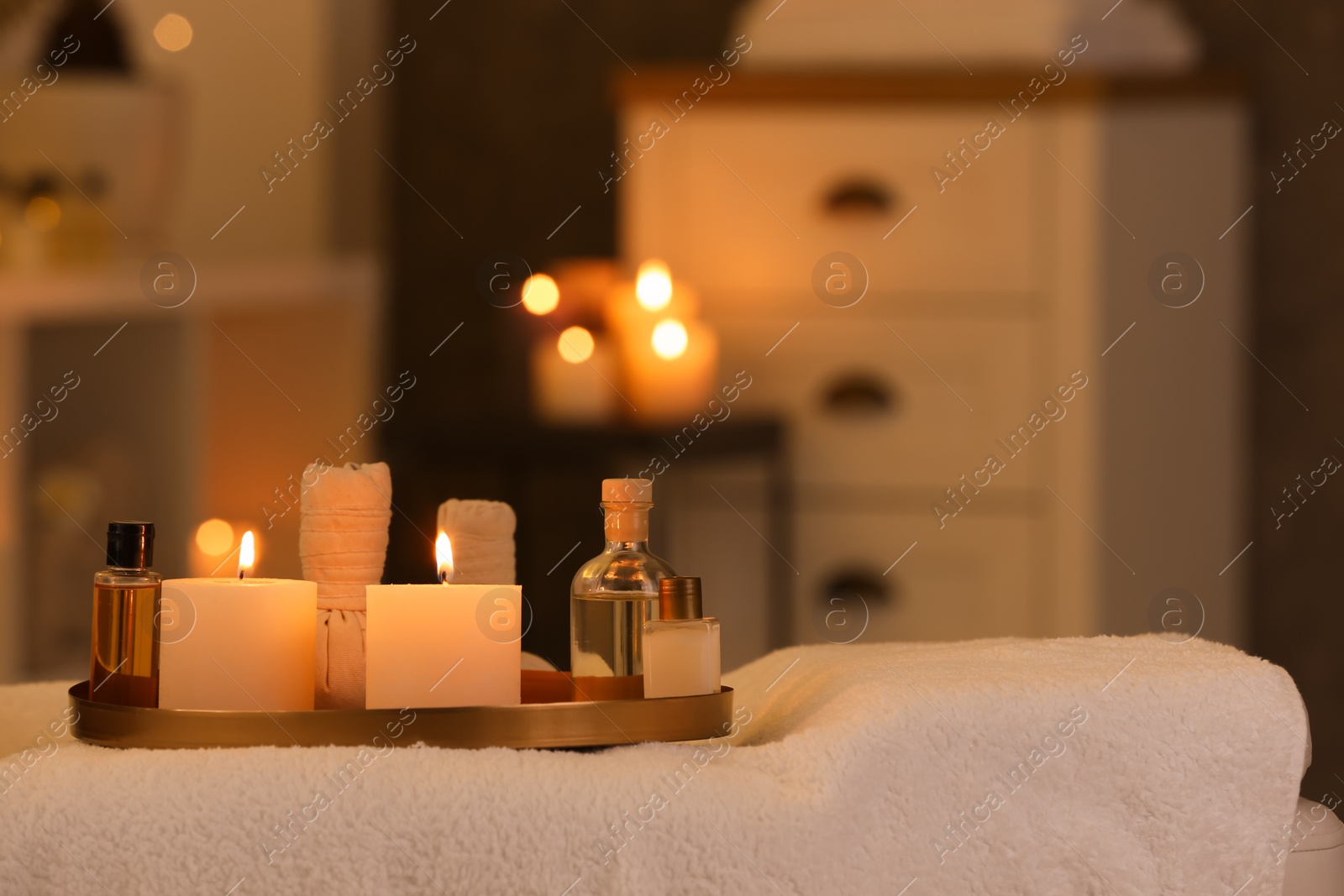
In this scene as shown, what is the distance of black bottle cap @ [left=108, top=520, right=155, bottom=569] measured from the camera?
518 mm

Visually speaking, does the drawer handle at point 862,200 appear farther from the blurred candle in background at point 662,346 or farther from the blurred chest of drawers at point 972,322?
the blurred candle in background at point 662,346

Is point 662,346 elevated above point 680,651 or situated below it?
above

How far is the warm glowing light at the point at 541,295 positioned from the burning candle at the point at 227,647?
1357mm

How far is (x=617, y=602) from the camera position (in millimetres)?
533

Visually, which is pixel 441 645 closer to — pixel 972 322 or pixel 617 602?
pixel 617 602

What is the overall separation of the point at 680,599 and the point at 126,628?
0.22 metres

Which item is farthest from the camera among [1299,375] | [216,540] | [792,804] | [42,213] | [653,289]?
[1299,375]

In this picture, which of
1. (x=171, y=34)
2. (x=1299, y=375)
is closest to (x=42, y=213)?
(x=171, y=34)

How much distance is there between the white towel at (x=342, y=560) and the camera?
53 cm

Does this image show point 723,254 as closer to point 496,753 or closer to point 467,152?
point 467,152

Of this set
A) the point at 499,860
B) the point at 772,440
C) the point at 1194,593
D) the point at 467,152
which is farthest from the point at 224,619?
the point at 467,152

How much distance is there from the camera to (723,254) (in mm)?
1809

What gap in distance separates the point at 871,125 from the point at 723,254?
27 centimetres

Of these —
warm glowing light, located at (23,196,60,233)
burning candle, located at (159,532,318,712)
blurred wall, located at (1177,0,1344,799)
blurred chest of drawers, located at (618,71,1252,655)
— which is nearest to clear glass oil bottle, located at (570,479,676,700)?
burning candle, located at (159,532,318,712)
